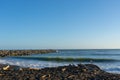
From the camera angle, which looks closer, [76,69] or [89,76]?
[89,76]

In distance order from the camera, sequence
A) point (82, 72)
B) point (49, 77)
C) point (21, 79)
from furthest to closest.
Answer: point (82, 72) → point (49, 77) → point (21, 79)

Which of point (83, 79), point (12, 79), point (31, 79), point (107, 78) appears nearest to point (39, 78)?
point (31, 79)

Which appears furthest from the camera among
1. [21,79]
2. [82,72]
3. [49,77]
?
[82,72]

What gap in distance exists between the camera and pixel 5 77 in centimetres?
1539

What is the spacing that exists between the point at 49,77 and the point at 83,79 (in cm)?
Answer: 203

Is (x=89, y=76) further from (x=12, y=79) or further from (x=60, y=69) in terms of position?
(x=12, y=79)

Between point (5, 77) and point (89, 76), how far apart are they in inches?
199

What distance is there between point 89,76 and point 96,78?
2.45 ft

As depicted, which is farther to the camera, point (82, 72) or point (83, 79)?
point (82, 72)

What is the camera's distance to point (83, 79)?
607 inches

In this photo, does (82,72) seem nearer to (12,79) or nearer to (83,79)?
(83,79)

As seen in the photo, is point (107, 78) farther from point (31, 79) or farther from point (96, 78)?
point (31, 79)

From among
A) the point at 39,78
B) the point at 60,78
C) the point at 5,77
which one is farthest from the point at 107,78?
the point at 5,77

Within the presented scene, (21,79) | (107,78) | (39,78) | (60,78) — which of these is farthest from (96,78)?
(21,79)
